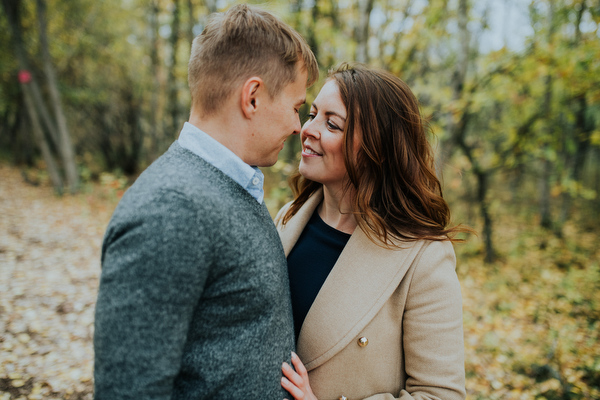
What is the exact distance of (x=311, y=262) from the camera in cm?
186

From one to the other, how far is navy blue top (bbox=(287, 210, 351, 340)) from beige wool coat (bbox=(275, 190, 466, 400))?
0.36 feet

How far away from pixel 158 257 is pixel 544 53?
611 cm

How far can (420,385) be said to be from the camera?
1.50 m

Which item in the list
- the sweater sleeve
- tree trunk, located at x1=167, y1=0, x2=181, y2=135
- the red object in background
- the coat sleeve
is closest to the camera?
the sweater sleeve

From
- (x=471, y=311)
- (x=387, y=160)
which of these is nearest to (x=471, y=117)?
(x=471, y=311)

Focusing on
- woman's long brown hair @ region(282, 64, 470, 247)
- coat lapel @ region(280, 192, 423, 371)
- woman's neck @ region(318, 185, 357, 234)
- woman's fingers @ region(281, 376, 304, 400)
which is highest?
woman's long brown hair @ region(282, 64, 470, 247)

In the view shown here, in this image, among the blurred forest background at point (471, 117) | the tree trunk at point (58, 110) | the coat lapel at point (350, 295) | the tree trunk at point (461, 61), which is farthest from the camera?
the tree trunk at point (58, 110)

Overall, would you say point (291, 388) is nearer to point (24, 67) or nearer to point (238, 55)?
point (238, 55)

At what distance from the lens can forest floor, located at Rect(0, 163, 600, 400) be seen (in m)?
3.33

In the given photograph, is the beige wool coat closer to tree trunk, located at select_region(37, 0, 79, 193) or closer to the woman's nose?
the woman's nose

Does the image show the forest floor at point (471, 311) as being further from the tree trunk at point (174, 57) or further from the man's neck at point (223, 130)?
the tree trunk at point (174, 57)

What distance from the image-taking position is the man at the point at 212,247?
878 millimetres

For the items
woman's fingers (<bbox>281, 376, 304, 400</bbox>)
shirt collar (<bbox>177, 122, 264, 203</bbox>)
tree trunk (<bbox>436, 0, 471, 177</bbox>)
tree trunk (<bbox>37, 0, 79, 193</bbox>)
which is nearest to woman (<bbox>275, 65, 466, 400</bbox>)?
woman's fingers (<bbox>281, 376, 304, 400</bbox>)

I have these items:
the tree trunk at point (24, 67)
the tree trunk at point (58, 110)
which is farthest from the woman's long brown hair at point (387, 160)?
the tree trunk at point (24, 67)
